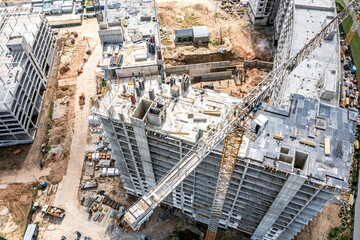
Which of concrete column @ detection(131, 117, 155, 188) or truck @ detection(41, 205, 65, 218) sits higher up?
concrete column @ detection(131, 117, 155, 188)

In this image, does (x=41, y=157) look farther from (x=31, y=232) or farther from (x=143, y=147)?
(x=143, y=147)

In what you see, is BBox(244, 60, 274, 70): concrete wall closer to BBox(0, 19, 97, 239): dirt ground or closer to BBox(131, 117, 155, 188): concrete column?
BBox(131, 117, 155, 188): concrete column

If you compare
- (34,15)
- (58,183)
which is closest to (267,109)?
(58,183)

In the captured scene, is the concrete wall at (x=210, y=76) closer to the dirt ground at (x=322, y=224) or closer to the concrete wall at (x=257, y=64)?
the concrete wall at (x=257, y=64)

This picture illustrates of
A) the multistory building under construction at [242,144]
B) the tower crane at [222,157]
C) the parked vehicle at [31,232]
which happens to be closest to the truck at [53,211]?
the parked vehicle at [31,232]

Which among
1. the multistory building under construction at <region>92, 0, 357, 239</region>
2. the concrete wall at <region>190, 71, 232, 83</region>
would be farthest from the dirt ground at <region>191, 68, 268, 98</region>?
the multistory building under construction at <region>92, 0, 357, 239</region>

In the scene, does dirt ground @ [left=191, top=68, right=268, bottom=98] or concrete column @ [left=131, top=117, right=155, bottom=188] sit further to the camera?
dirt ground @ [left=191, top=68, right=268, bottom=98]
